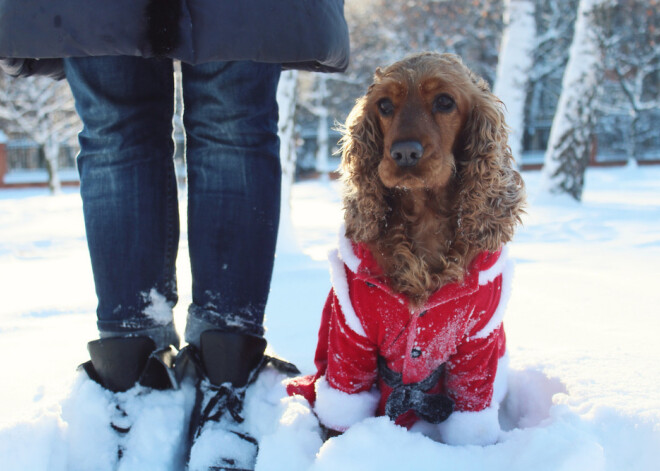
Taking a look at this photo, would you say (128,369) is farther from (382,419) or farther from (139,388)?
(382,419)

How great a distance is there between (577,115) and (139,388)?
24.2ft

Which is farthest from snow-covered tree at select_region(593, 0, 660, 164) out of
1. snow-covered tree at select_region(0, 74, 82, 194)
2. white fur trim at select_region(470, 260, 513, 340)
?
white fur trim at select_region(470, 260, 513, 340)

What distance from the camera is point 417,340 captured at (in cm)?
126

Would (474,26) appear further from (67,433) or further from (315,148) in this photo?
(67,433)

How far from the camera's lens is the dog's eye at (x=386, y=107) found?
145 cm

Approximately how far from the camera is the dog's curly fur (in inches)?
51.9

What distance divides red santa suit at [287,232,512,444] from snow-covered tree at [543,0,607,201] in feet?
22.0

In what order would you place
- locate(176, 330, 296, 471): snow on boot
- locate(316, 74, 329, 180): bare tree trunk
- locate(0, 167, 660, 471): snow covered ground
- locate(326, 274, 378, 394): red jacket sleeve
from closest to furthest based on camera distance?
locate(0, 167, 660, 471): snow covered ground
locate(176, 330, 296, 471): snow on boot
locate(326, 274, 378, 394): red jacket sleeve
locate(316, 74, 329, 180): bare tree trunk

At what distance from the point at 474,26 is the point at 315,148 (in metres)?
7.90

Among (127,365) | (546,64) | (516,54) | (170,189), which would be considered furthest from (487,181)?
(546,64)

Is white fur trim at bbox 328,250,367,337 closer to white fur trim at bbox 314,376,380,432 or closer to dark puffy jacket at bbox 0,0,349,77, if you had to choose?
white fur trim at bbox 314,376,380,432

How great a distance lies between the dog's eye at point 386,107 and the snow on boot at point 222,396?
71cm

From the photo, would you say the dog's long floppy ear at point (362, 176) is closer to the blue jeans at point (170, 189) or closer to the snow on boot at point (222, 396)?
the blue jeans at point (170, 189)

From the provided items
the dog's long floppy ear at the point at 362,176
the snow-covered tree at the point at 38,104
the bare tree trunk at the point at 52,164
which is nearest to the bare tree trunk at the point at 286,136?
the dog's long floppy ear at the point at 362,176
